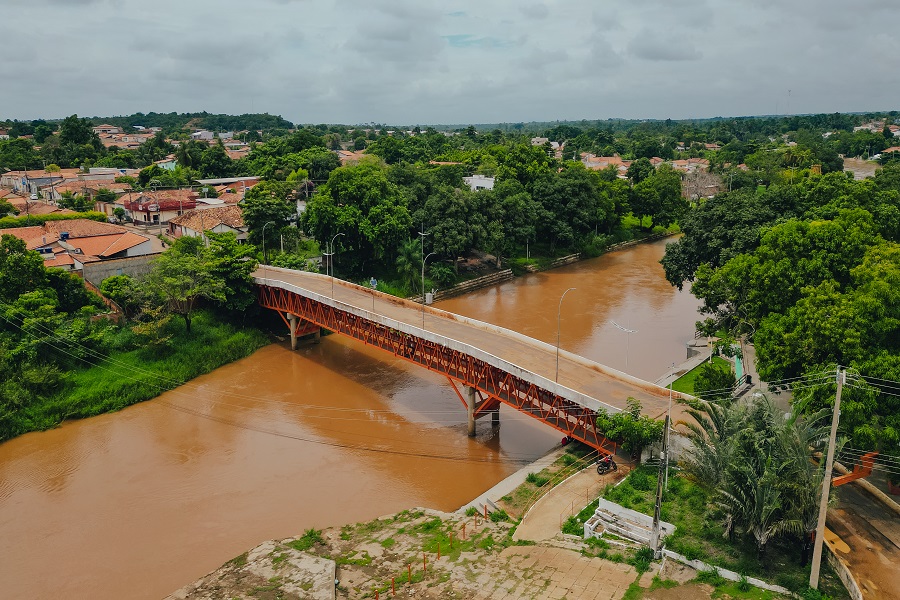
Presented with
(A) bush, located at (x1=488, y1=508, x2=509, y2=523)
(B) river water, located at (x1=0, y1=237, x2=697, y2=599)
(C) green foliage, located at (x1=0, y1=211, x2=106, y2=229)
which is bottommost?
(B) river water, located at (x1=0, y1=237, x2=697, y2=599)

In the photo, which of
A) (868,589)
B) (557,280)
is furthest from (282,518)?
(557,280)

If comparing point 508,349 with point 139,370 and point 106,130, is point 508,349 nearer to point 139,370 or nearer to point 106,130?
point 139,370

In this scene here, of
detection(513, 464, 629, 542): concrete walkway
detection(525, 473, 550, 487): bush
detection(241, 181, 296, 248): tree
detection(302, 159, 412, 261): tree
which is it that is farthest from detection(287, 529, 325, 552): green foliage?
detection(241, 181, 296, 248): tree

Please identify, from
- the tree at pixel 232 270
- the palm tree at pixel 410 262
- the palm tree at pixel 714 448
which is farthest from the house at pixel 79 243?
the palm tree at pixel 714 448

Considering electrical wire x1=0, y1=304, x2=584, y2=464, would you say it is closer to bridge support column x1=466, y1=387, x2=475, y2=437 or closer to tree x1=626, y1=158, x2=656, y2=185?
bridge support column x1=466, y1=387, x2=475, y2=437

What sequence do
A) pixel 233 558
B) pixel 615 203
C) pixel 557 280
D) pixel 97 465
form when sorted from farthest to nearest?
pixel 615 203, pixel 557 280, pixel 97 465, pixel 233 558

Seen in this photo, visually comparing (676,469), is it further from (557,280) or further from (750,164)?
(750,164)

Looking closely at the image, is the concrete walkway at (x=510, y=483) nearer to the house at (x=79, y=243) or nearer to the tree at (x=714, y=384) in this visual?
the tree at (x=714, y=384)
